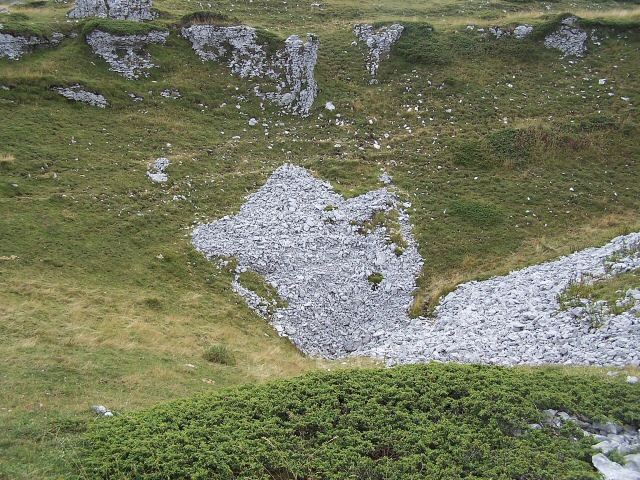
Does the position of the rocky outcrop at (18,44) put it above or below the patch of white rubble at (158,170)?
above

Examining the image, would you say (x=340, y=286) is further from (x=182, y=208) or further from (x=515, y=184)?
(x=515, y=184)

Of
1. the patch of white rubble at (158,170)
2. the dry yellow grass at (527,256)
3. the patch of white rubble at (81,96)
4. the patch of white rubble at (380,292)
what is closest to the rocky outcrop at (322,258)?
the patch of white rubble at (380,292)

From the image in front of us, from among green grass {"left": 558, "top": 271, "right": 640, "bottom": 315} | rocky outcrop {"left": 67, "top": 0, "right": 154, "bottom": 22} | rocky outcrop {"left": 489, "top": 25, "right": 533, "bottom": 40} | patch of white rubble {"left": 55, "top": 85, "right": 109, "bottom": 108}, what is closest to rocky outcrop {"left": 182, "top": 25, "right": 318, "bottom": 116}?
Result: rocky outcrop {"left": 67, "top": 0, "right": 154, "bottom": 22}

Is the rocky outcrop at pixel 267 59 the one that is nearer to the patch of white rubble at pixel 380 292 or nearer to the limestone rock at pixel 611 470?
the patch of white rubble at pixel 380 292

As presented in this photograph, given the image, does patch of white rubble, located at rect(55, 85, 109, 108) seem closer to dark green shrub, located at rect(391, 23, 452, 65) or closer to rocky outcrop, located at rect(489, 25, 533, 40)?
dark green shrub, located at rect(391, 23, 452, 65)

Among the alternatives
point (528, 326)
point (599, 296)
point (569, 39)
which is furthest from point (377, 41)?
point (528, 326)
